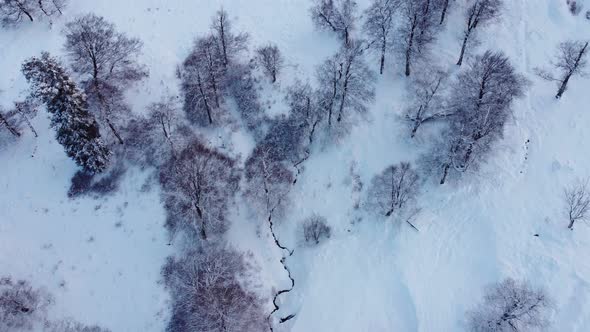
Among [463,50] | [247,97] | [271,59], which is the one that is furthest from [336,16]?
[463,50]

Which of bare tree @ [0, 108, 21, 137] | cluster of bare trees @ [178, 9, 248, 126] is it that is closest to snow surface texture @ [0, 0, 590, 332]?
bare tree @ [0, 108, 21, 137]

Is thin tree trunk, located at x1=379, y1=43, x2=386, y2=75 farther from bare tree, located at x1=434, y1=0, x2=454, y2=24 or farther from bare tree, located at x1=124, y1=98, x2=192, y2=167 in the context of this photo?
bare tree, located at x1=124, y1=98, x2=192, y2=167

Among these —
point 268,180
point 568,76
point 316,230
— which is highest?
point 568,76

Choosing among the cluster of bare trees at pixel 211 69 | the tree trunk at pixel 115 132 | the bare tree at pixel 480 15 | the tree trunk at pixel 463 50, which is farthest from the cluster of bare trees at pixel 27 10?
the bare tree at pixel 480 15

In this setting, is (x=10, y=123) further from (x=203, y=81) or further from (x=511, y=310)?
(x=511, y=310)

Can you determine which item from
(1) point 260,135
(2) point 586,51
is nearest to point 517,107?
(2) point 586,51

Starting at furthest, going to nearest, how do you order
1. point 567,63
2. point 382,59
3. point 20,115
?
point 20,115 < point 382,59 < point 567,63
